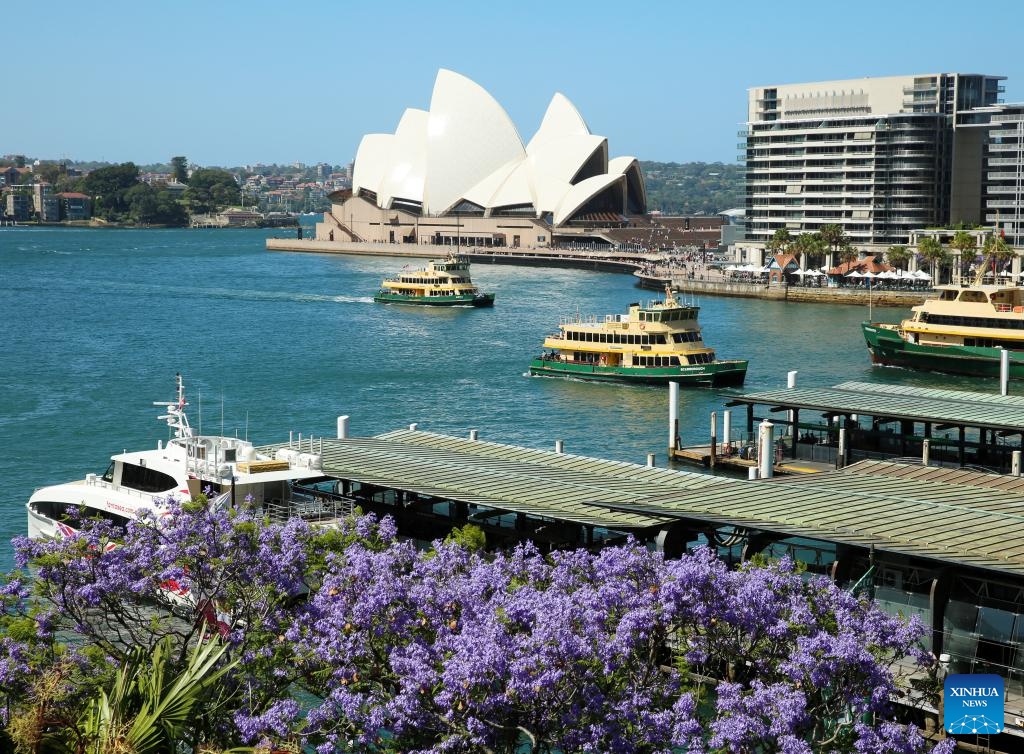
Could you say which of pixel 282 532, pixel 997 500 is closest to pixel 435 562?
pixel 282 532

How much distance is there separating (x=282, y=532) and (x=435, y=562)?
1.48 m

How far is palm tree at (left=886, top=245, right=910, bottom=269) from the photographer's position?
92.7 m

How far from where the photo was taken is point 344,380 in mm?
48719

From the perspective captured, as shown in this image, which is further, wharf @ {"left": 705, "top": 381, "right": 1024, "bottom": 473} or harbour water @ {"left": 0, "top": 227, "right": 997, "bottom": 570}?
Answer: harbour water @ {"left": 0, "top": 227, "right": 997, "bottom": 570}

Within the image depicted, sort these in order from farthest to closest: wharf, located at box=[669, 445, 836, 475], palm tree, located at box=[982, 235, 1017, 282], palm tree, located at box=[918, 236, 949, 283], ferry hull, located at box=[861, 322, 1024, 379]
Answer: palm tree, located at box=[918, 236, 949, 283], palm tree, located at box=[982, 235, 1017, 282], ferry hull, located at box=[861, 322, 1024, 379], wharf, located at box=[669, 445, 836, 475]

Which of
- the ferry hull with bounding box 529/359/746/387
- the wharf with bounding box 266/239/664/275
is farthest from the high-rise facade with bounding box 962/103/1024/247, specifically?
the ferry hull with bounding box 529/359/746/387

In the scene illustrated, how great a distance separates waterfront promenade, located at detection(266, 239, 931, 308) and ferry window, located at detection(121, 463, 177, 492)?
5802 cm

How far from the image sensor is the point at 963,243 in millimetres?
88250

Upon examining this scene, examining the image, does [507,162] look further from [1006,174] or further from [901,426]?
[901,426]

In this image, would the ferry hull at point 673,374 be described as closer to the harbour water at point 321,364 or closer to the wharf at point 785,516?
the harbour water at point 321,364

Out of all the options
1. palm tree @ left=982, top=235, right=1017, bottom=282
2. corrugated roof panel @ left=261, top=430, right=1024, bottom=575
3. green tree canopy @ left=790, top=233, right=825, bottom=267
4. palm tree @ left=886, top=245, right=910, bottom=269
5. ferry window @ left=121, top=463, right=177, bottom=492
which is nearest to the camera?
corrugated roof panel @ left=261, top=430, right=1024, bottom=575

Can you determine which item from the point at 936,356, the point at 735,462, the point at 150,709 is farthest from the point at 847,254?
the point at 150,709

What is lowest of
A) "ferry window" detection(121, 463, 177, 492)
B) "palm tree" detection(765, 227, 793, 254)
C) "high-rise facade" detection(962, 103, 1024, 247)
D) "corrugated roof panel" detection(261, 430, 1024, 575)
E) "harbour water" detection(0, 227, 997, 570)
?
"harbour water" detection(0, 227, 997, 570)

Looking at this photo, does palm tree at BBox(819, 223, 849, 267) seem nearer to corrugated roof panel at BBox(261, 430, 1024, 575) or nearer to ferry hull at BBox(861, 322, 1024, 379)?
ferry hull at BBox(861, 322, 1024, 379)
